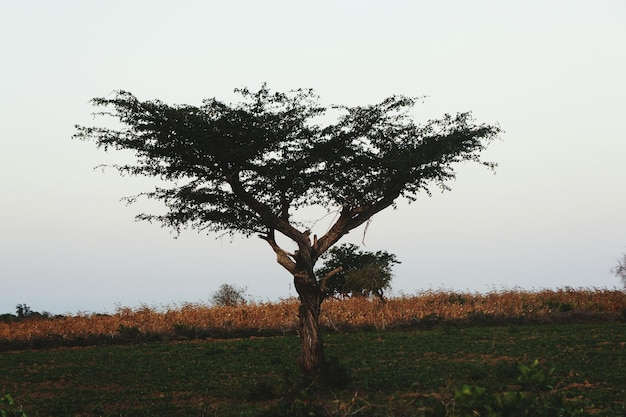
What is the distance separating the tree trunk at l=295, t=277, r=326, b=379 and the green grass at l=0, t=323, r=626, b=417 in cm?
65

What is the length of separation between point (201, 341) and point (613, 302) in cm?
2530

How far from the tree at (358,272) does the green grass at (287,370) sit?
47.0 ft

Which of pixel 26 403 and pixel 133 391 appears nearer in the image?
pixel 26 403

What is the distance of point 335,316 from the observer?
121 feet

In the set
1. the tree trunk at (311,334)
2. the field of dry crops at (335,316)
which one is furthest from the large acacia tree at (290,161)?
the field of dry crops at (335,316)

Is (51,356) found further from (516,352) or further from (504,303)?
(504,303)

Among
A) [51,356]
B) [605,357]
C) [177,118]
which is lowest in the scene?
[605,357]

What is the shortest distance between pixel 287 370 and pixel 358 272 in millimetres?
34817

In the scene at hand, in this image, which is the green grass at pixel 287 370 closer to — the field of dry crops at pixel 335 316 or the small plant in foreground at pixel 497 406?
the field of dry crops at pixel 335 316

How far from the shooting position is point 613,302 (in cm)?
4119

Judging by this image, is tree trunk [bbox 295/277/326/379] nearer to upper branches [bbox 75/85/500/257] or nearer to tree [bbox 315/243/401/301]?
upper branches [bbox 75/85/500/257]

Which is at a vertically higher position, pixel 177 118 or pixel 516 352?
pixel 177 118

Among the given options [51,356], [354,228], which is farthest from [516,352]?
[51,356]

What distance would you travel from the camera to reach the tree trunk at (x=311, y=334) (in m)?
20.0
